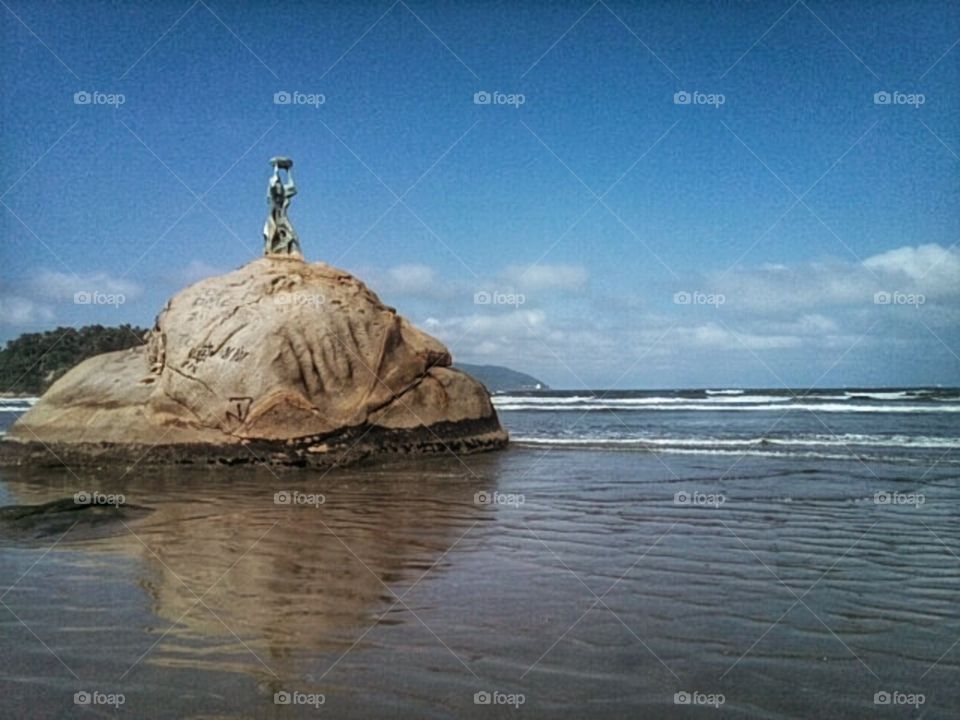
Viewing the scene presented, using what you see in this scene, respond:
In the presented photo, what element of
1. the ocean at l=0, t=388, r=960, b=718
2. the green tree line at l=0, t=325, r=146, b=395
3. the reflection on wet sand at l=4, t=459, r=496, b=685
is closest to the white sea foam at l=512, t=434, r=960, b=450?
the ocean at l=0, t=388, r=960, b=718

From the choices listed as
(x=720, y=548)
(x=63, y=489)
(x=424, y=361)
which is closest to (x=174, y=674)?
(x=720, y=548)

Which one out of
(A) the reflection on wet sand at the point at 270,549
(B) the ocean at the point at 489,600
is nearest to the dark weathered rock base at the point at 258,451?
(A) the reflection on wet sand at the point at 270,549

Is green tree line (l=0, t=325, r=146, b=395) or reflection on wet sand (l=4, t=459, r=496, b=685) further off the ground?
green tree line (l=0, t=325, r=146, b=395)

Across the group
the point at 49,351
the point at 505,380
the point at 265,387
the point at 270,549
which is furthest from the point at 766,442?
the point at 505,380

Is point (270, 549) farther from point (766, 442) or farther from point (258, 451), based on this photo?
point (766, 442)

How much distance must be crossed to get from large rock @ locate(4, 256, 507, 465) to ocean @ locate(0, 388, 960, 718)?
1.74 metres

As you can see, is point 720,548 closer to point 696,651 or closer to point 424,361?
point 696,651

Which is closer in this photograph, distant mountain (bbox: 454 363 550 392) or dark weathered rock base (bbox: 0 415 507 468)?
dark weathered rock base (bbox: 0 415 507 468)

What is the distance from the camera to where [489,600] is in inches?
216

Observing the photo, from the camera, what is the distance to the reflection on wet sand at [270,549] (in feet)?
15.3

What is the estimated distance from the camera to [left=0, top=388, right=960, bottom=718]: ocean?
395 cm

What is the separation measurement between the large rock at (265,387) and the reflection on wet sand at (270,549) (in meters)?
0.93

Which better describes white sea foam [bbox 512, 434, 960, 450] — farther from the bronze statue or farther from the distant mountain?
the distant mountain

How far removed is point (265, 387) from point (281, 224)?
399 cm
